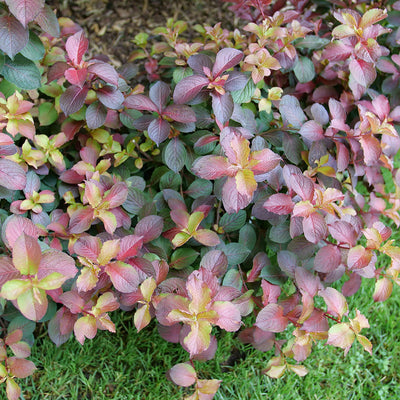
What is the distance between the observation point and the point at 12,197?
61.2 inches

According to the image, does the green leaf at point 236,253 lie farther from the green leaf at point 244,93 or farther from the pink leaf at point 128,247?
the green leaf at point 244,93

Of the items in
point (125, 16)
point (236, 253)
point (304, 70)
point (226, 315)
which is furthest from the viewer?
point (125, 16)

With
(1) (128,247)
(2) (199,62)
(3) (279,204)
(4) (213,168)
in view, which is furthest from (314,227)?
(2) (199,62)

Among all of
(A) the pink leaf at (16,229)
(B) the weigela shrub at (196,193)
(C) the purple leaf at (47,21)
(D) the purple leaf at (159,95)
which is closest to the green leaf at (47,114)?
(B) the weigela shrub at (196,193)

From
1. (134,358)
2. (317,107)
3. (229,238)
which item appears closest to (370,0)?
(317,107)

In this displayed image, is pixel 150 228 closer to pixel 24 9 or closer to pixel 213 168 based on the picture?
pixel 213 168

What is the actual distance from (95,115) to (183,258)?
2.01 ft

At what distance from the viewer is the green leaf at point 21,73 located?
60.6 inches

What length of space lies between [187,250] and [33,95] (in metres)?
0.89

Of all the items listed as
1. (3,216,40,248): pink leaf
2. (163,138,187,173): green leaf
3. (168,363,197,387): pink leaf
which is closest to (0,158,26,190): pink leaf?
(3,216,40,248): pink leaf

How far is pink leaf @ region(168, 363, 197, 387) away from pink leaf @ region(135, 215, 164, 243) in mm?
425

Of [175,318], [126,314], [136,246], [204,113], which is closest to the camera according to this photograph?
[175,318]

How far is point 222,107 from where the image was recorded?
1479 millimetres

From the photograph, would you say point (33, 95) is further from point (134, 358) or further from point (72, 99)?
point (134, 358)
